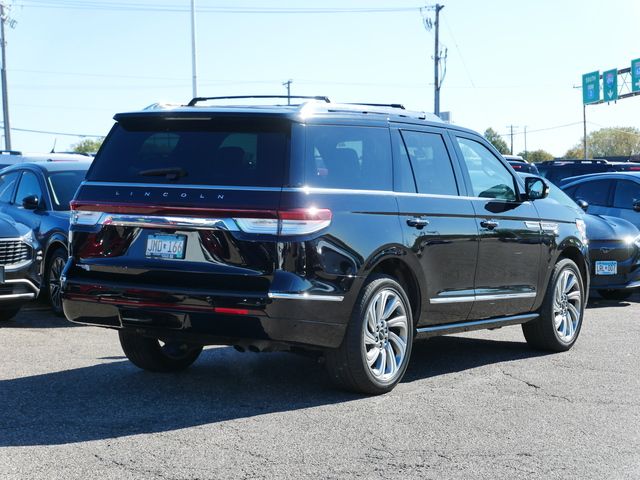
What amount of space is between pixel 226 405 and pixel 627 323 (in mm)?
5961

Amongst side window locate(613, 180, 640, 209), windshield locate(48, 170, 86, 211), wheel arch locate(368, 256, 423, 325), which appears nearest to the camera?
wheel arch locate(368, 256, 423, 325)

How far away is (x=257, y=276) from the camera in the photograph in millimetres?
6316

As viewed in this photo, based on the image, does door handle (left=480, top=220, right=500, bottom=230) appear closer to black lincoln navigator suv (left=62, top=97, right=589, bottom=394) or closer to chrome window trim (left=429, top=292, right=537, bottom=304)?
black lincoln navigator suv (left=62, top=97, right=589, bottom=394)

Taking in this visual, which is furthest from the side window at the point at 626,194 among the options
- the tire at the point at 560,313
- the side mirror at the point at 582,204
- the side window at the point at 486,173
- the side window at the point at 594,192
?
the side window at the point at 486,173

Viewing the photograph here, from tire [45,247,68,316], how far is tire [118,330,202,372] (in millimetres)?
3911

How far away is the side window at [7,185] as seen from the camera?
1287 cm

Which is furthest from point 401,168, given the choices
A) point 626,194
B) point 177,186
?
point 626,194

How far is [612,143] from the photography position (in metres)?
142

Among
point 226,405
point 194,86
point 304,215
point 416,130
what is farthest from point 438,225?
point 194,86

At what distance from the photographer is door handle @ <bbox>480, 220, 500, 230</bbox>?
320 inches

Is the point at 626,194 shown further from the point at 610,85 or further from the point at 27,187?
the point at 610,85

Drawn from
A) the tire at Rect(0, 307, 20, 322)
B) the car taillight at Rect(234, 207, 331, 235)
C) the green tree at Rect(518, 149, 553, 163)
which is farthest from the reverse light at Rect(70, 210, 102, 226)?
the green tree at Rect(518, 149, 553, 163)

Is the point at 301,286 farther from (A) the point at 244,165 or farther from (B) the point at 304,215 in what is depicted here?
(A) the point at 244,165

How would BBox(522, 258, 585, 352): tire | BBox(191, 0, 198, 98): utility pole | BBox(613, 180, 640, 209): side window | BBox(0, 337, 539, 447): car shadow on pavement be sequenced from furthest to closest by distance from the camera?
BBox(191, 0, 198, 98): utility pole, BBox(613, 180, 640, 209): side window, BBox(522, 258, 585, 352): tire, BBox(0, 337, 539, 447): car shadow on pavement
